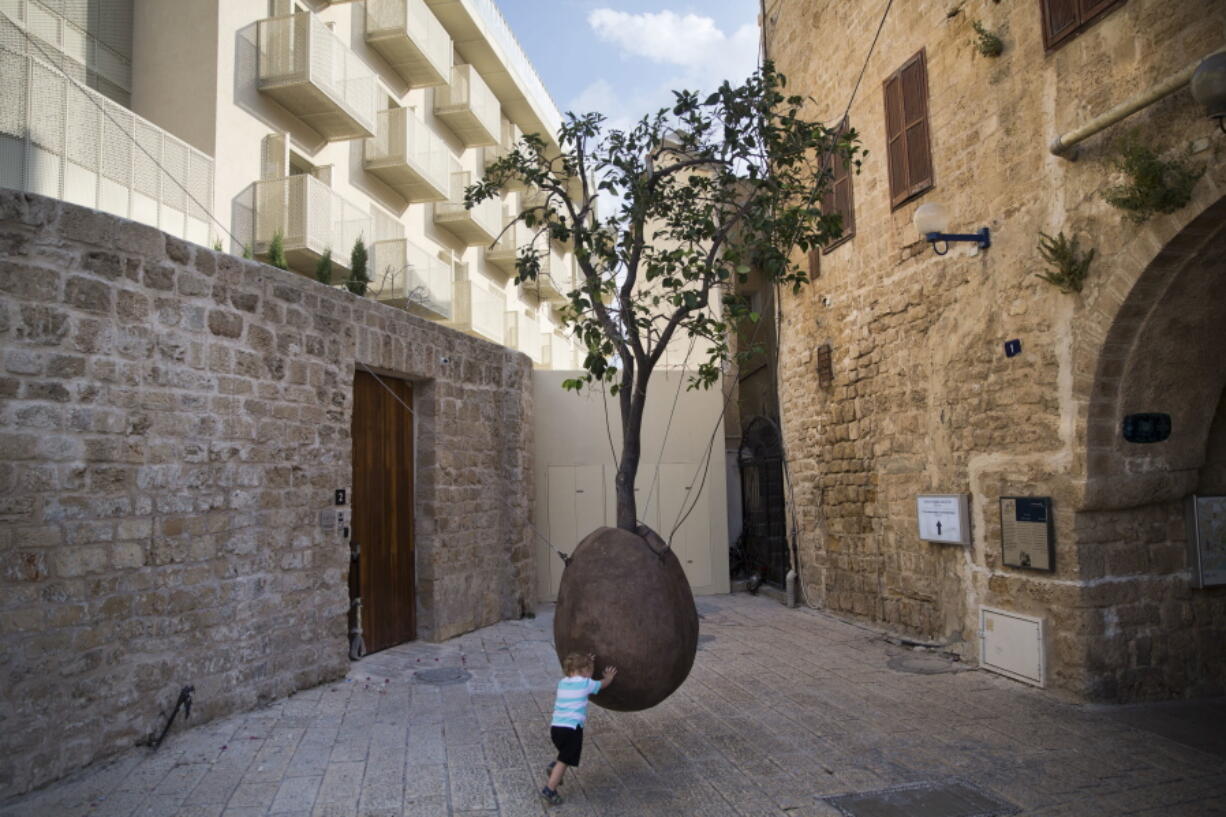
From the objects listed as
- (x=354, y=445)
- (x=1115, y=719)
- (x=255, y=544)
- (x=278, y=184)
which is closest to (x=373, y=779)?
(x=255, y=544)

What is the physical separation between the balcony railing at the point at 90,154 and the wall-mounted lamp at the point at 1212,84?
7.59 meters

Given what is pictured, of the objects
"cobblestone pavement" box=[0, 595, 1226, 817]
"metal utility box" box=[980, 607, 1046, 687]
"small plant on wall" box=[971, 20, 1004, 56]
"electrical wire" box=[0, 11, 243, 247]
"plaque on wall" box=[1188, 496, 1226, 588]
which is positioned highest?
"electrical wire" box=[0, 11, 243, 247]

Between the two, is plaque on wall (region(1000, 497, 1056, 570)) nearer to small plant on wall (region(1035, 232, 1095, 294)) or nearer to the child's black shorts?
small plant on wall (region(1035, 232, 1095, 294))

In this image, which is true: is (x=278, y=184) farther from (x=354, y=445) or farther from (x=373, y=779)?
(x=373, y=779)

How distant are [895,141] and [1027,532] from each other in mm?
3569

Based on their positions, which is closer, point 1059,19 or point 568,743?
point 568,743

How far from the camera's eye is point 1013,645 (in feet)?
18.9

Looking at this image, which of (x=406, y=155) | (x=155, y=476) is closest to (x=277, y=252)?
(x=406, y=155)

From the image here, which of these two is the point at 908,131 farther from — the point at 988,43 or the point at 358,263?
the point at 358,263

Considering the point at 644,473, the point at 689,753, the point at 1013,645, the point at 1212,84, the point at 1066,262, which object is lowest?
the point at 689,753

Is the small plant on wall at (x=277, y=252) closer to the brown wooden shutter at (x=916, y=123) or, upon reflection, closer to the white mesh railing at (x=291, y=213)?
the white mesh railing at (x=291, y=213)

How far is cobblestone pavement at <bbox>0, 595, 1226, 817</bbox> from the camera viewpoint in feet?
12.1

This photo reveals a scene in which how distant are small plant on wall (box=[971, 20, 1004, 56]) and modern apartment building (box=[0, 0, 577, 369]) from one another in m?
3.70

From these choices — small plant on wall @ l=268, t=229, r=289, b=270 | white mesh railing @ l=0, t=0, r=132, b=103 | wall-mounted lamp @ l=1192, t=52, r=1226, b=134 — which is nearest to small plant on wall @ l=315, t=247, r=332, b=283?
small plant on wall @ l=268, t=229, r=289, b=270
